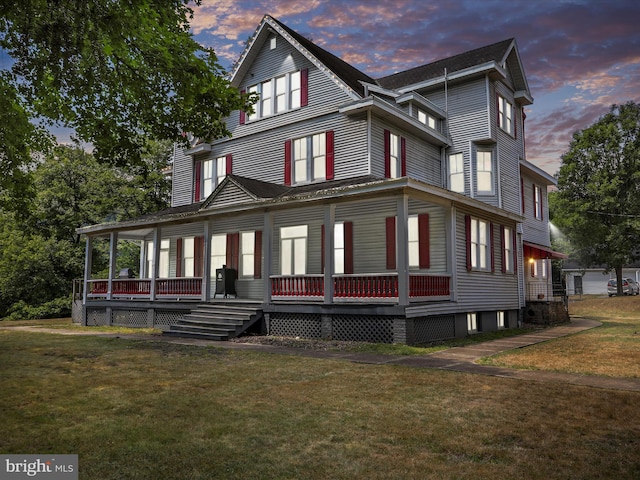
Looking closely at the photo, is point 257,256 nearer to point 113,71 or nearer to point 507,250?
point 507,250

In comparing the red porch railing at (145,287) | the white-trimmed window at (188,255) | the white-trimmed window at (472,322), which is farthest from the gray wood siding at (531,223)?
the white-trimmed window at (188,255)

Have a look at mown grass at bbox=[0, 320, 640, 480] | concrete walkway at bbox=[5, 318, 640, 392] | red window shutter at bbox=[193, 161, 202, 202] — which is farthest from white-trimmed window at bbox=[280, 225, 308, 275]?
mown grass at bbox=[0, 320, 640, 480]

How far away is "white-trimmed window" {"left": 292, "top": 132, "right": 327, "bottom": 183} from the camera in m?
19.0

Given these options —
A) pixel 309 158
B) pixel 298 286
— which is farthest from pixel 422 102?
pixel 298 286

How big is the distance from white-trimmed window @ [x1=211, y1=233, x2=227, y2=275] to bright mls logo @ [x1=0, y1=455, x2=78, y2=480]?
1619 centimetres

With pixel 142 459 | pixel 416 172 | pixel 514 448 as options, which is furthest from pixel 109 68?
pixel 416 172

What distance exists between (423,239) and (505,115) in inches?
342

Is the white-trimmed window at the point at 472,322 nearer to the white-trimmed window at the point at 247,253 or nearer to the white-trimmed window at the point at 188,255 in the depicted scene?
the white-trimmed window at the point at 247,253

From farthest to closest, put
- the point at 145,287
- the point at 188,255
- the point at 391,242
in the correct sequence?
1. the point at 188,255
2. the point at 145,287
3. the point at 391,242

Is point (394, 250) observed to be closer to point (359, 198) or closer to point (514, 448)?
point (359, 198)

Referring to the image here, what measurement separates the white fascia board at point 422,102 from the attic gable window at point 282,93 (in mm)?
3960

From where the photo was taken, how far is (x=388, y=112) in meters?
17.7

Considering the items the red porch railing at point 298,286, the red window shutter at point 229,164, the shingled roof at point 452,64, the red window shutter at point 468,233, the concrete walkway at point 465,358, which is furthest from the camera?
the red window shutter at point 229,164

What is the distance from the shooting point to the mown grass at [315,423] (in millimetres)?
4445
